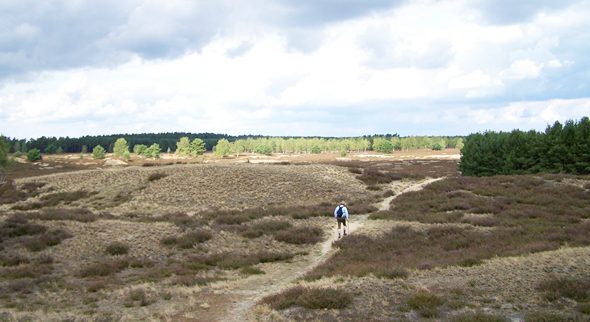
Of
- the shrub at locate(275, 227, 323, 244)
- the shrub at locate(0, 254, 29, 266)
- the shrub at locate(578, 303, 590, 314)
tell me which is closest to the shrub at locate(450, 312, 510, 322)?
the shrub at locate(578, 303, 590, 314)

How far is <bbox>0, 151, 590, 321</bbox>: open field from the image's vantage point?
53.7ft

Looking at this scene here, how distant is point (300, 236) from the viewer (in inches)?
1252

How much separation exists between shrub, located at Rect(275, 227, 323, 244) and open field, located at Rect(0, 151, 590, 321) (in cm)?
15

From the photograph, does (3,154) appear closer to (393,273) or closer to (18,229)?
(18,229)

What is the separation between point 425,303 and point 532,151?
2483 inches

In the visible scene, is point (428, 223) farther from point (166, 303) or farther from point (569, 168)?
point (569, 168)

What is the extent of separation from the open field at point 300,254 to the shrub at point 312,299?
5 cm

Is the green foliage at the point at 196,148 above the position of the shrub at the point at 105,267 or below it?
above

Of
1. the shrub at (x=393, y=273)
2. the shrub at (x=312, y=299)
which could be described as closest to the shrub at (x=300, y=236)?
the shrub at (x=393, y=273)

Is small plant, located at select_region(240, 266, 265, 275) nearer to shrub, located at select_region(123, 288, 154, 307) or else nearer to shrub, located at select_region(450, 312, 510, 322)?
shrub, located at select_region(123, 288, 154, 307)

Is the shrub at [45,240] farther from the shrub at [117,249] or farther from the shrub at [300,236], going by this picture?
the shrub at [300,236]

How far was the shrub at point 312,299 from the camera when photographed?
16.1m

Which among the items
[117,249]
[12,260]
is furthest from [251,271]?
[12,260]

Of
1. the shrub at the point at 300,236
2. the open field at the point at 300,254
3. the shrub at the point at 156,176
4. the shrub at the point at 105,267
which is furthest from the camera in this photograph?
the shrub at the point at 156,176
